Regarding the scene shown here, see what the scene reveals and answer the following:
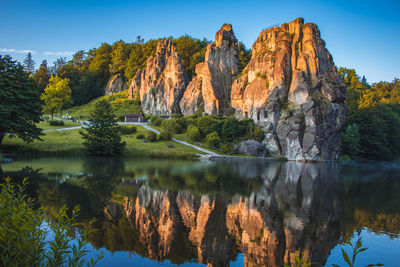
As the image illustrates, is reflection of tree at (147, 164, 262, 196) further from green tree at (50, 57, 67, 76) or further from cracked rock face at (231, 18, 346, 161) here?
green tree at (50, 57, 67, 76)

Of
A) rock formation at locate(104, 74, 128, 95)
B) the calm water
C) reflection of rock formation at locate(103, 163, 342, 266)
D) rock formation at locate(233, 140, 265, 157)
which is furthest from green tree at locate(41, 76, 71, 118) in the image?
reflection of rock formation at locate(103, 163, 342, 266)

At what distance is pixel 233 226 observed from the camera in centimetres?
1348

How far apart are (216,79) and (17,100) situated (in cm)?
5035

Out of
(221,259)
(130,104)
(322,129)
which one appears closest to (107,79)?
(130,104)

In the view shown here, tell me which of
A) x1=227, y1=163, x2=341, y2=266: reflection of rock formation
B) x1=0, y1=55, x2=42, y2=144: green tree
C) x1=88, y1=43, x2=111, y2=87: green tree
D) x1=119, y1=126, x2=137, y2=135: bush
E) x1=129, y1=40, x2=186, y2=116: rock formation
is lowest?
x1=227, y1=163, x2=341, y2=266: reflection of rock formation

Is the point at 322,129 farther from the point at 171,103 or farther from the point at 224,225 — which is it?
the point at 224,225

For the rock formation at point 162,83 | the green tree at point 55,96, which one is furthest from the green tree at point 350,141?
the green tree at point 55,96

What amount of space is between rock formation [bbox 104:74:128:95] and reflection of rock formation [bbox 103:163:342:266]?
3791 inches

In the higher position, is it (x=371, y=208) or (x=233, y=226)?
(x=233, y=226)

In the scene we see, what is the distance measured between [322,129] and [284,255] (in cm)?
5266

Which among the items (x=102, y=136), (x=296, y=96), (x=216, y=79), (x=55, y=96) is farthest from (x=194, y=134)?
(x=55, y=96)

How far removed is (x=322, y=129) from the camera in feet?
191

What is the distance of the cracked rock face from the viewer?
57938 millimetres

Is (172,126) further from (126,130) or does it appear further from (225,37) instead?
(225,37)
